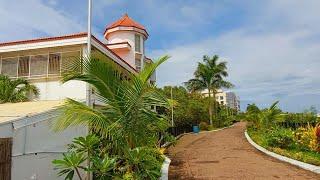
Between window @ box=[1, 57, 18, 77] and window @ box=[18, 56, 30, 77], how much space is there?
248 millimetres

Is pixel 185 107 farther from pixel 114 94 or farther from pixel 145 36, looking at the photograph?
pixel 114 94

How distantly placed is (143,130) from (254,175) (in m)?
5.88

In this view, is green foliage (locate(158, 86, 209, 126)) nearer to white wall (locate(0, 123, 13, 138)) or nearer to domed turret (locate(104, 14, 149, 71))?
domed turret (locate(104, 14, 149, 71))

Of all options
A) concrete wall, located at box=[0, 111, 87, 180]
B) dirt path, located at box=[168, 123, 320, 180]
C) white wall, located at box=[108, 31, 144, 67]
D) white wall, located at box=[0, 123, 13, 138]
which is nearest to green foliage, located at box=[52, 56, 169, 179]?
concrete wall, located at box=[0, 111, 87, 180]

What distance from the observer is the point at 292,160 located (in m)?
17.5

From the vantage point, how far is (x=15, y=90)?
18156mm

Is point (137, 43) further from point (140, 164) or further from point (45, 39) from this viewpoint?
point (140, 164)

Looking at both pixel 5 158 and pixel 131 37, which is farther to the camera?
pixel 131 37

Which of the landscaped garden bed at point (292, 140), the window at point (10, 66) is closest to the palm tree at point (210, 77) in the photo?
the landscaped garden bed at point (292, 140)

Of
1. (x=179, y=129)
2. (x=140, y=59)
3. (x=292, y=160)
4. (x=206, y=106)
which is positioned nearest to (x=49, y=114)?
(x=292, y=160)

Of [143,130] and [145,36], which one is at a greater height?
[145,36]

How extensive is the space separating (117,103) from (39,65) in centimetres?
1014

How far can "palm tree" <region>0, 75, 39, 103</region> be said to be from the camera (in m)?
17.7

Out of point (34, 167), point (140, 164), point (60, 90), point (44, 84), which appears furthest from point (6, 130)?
point (44, 84)
